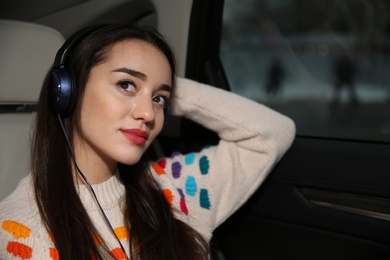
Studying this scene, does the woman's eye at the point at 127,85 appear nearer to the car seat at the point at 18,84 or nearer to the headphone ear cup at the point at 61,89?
the headphone ear cup at the point at 61,89

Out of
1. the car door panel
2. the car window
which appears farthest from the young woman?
the car window

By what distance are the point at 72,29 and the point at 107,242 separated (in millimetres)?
1064

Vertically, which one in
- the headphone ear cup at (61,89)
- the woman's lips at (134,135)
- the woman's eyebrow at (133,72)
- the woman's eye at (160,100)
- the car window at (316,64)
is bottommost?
the car window at (316,64)

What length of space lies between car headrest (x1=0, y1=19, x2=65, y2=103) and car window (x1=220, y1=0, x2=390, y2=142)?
2.35 ft

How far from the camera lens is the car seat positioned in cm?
134

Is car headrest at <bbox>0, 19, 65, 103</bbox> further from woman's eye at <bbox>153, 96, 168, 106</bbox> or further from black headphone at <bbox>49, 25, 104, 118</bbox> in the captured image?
woman's eye at <bbox>153, 96, 168, 106</bbox>

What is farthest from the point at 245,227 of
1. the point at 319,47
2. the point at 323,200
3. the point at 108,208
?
the point at 319,47

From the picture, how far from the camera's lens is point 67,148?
1.18m

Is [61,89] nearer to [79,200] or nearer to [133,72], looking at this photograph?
[133,72]

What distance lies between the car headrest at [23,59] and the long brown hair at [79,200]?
0.22 m

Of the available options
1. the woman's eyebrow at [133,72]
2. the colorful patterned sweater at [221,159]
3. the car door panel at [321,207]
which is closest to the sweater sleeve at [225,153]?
the colorful patterned sweater at [221,159]

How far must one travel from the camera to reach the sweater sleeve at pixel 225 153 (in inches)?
55.7

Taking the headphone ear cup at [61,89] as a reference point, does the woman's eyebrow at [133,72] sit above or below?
above

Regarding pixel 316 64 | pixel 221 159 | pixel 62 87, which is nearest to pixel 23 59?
pixel 62 87
